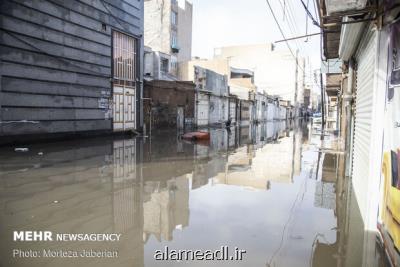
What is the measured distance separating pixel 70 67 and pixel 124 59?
4.65 m

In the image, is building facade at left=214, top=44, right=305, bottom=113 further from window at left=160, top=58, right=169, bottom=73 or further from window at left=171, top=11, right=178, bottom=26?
window at left=160, top=58, right=169, bottom=73

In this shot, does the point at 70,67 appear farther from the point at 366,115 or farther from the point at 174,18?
the point at 174,18

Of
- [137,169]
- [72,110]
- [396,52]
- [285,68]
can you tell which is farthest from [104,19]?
[285,68]

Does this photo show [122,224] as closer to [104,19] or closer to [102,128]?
[102,128]

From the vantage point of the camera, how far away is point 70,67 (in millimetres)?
16750

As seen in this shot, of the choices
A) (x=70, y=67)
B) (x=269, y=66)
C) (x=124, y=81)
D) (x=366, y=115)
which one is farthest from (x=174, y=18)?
(x=366, y=115)

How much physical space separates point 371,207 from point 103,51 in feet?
57.3

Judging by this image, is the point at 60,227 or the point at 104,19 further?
the point at 104,19

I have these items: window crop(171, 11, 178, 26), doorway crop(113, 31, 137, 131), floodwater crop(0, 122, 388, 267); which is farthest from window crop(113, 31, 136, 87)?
window crop(171, 11, 178, 26)

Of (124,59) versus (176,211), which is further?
(124,59)

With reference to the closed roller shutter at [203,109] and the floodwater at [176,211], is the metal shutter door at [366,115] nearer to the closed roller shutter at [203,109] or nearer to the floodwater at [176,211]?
the floodwater at [176,211]

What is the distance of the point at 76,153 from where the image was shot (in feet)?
40.1

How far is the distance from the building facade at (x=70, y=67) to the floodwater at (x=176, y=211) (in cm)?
445

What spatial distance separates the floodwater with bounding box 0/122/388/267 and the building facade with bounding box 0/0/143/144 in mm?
4454
